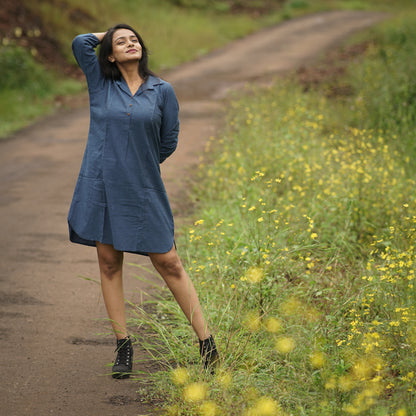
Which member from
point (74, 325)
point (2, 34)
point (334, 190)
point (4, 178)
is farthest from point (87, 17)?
point (74, 325)

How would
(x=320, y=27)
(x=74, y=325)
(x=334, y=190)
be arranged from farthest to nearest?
(x=320, y=27) < (x=334, y=190) < (x=74, y=325)

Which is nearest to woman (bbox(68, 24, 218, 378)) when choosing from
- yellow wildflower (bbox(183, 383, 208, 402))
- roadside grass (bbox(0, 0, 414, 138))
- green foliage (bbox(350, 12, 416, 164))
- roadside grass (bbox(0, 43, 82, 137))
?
yellow wildflower (bbox(183, 383, 208, 402))

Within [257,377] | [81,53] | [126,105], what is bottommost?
[257,377]

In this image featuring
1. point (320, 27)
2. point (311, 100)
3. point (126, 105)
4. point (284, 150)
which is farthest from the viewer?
point (320, 27)

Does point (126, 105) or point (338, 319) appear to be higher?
point (126, 105)

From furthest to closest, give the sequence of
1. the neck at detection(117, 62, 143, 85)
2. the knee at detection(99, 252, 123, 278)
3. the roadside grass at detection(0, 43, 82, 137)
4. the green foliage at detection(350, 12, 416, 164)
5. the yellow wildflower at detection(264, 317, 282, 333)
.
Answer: the roadside grass at detection(0, 43, 82, 137), the green foliage at detection(350, 12, 416, 164), the yellow wildflower at detection(264, 317, 282, 333), the knee at detection(99, 252, 123, 278), the neck at detection(117, 62, 143, 85)

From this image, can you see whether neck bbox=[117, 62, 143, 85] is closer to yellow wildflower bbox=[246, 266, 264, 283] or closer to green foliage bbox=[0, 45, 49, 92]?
yellow wildflower bbox=[246, 266, 264, 283]

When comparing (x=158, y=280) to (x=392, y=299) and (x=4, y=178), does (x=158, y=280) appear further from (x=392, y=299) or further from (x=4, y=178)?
(x=4, y=178)

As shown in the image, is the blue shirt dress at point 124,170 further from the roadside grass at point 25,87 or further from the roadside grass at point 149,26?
the roadside grass at point 25,87

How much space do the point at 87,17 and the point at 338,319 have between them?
1375 centimetres

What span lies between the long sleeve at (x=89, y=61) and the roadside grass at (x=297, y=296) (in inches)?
45.3

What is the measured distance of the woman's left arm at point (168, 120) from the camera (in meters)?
3.46

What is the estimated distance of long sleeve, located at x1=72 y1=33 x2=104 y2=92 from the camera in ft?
11.3

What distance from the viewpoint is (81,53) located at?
11.5 ft
